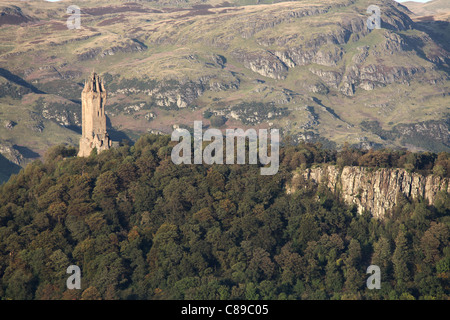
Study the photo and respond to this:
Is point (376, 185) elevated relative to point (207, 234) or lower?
elevated

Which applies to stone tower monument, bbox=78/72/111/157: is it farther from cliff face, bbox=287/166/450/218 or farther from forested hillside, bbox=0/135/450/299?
cliff face, bbox=287/166/450/218

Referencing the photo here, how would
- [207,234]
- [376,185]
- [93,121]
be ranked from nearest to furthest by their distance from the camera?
[207,234] → [376,185] → [93,121]

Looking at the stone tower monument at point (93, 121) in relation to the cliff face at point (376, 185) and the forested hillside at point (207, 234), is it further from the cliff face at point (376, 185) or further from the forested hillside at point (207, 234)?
the cliff face at point (376, 185)

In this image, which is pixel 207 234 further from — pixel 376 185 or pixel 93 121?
pixel 93 121

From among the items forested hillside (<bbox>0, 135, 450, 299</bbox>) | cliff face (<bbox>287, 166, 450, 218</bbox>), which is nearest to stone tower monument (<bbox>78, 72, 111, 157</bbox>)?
forested hillside (<bbox>0, 135, 450, 299</bbox>)

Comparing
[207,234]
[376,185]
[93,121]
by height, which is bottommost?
[207,234]

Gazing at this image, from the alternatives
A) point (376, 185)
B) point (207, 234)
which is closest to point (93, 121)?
point (207, 234)

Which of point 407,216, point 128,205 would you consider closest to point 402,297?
point 407,216
